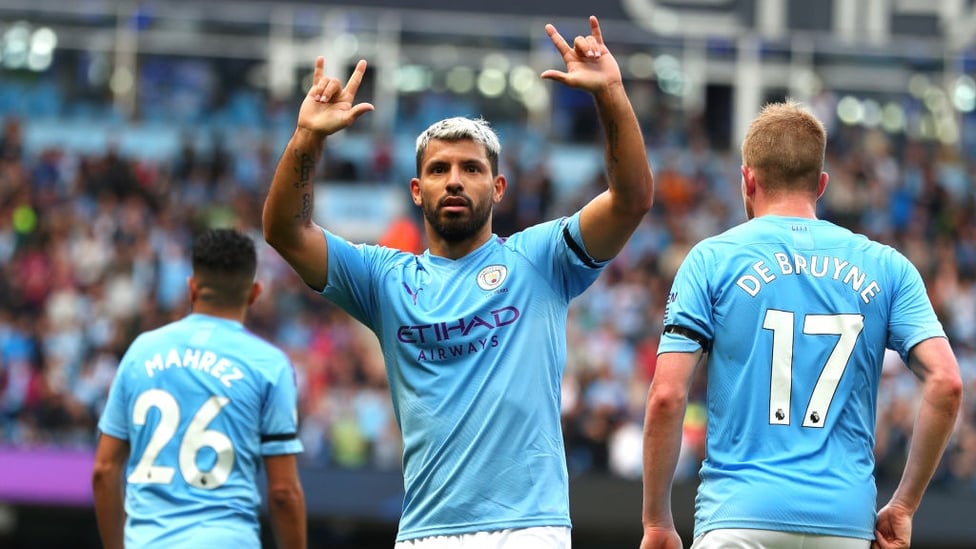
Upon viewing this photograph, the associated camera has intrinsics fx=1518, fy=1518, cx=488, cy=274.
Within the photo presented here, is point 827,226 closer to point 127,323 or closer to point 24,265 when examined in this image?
point 127,323

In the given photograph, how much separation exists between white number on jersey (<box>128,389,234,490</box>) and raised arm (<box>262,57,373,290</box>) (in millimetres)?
1131

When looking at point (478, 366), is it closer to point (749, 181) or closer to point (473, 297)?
point (473, 297)

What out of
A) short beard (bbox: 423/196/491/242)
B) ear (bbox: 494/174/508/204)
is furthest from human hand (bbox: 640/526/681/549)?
ear (bbox: 494/174/508/204)

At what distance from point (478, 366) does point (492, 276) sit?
13.6 inches

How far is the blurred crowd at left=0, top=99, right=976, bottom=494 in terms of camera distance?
15000 mm

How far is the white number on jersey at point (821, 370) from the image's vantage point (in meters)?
4.70

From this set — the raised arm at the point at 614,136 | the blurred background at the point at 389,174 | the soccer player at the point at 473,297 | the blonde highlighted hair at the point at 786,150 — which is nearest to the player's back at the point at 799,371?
the blonde highlighted hair at the point at 786,150

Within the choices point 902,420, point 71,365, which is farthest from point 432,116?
point 902,420

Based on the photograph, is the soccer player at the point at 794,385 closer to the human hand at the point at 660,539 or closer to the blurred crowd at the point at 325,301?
the human hand at the point at 660,539

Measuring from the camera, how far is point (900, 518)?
15.3 ft

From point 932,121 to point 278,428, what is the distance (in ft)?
69.3

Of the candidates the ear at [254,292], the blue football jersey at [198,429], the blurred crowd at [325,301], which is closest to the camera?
the blue football jersey at [198,429]

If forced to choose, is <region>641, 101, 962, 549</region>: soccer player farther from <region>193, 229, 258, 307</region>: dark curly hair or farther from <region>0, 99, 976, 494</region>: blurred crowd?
<region>0, 99, 976, 494</region>: blurred crowd

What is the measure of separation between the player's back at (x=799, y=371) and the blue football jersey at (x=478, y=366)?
64 centimetres
